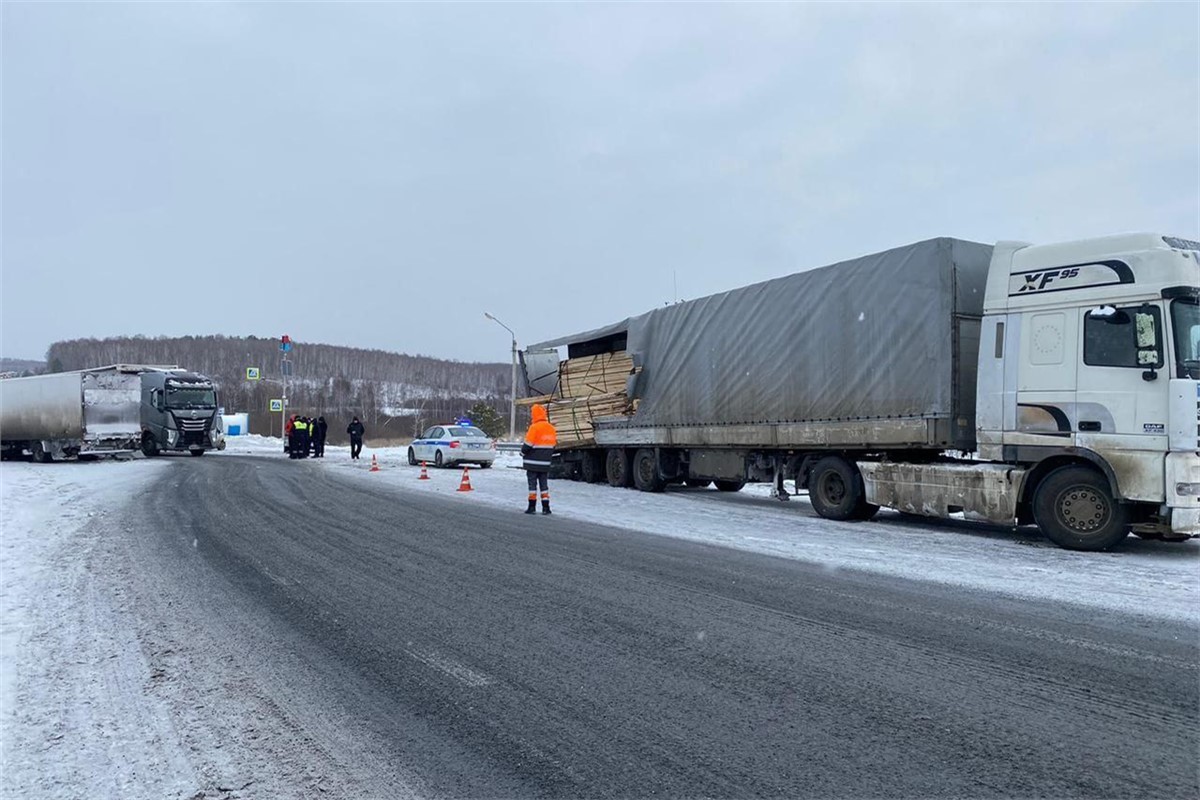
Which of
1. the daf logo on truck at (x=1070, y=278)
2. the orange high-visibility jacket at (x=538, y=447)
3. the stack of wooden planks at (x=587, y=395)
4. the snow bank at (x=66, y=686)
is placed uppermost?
the daf logo on truck at (x=1070, y=278)

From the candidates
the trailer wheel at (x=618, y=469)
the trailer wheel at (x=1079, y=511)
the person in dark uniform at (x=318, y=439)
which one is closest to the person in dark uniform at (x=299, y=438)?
the person in dark uniform at (x=318, y=439)

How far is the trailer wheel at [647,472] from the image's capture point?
17.9 meters

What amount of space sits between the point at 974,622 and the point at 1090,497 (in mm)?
4719

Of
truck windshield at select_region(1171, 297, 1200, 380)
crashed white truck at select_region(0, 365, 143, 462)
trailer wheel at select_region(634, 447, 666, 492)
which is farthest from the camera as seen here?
crashed white truck at select_region(0, 365, 143, 462)

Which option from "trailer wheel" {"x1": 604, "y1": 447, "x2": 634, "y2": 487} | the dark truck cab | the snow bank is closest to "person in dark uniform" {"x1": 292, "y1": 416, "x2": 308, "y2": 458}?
the dark truck cab

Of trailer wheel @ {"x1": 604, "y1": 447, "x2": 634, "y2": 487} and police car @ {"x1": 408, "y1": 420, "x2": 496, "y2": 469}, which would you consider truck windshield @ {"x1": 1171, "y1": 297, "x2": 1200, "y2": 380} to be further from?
police car @ {"x1": 408, "y1": 420, "x2": 496, "y2": 469}

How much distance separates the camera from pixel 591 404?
19984mm

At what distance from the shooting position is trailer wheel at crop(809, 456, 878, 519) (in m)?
12.6

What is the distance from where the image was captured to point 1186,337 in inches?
354

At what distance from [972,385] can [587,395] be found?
34.5 ft

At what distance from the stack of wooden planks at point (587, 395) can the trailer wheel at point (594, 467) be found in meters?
0.57

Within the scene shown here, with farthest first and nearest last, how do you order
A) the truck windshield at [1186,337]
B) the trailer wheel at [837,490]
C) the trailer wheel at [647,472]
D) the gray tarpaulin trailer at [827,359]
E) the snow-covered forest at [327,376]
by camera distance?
the snow-covered forest at [327,376] < the trailer wheel at [647,472] < the trailer wheel at [837,490] < the gray tarpaulin trailer at [827,359] < the truck windshield at [1186,337]

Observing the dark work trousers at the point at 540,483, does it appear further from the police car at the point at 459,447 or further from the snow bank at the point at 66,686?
the police car at the point at 459,447

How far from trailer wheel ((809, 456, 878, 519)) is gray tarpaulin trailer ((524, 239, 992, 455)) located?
1.32 feet
